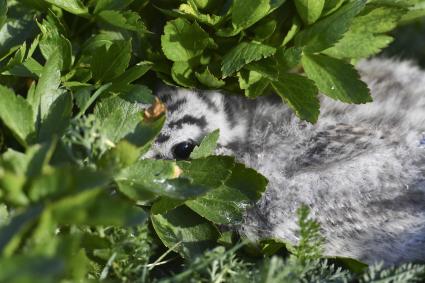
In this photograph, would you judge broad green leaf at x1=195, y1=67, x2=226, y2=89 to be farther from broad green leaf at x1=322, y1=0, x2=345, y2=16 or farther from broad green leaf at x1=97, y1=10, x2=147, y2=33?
broad green leaf at x1=322, y1=0, x2=345, y2=16

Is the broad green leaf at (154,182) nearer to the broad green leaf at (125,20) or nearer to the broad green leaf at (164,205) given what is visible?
the broad green leaf at (164,205)

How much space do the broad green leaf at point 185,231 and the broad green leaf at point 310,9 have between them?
97cm

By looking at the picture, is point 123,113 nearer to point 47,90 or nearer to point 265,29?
point 47,90

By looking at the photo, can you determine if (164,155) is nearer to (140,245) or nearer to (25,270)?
(140,245)

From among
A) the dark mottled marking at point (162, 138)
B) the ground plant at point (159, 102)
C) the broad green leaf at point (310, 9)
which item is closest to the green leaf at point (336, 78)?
the ground plant at point (159, 102)

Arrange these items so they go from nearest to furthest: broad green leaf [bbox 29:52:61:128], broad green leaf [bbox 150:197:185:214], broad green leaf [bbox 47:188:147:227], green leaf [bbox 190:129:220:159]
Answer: broad green leaf [bbox 47:188:147:227]
broad green leaf [bbox 29:52:61:128]
broad green leaf [bbox 150:197:185:214]
green leaf [bbox 190:129:220:159]

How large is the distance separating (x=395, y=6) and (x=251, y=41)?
653 millimetres

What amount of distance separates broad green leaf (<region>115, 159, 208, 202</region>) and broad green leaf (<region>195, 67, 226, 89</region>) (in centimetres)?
75

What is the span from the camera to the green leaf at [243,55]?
277 centimetres

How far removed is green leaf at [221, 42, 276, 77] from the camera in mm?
2773

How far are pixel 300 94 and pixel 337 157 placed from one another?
317 millimetres

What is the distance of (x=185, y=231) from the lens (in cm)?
267

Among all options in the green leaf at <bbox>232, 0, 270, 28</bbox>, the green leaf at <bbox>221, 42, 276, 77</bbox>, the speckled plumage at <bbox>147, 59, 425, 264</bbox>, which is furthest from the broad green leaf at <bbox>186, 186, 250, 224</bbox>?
the green leaf at <bbox>232, 0, 270, 28</bbox>

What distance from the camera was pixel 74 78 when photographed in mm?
2832
